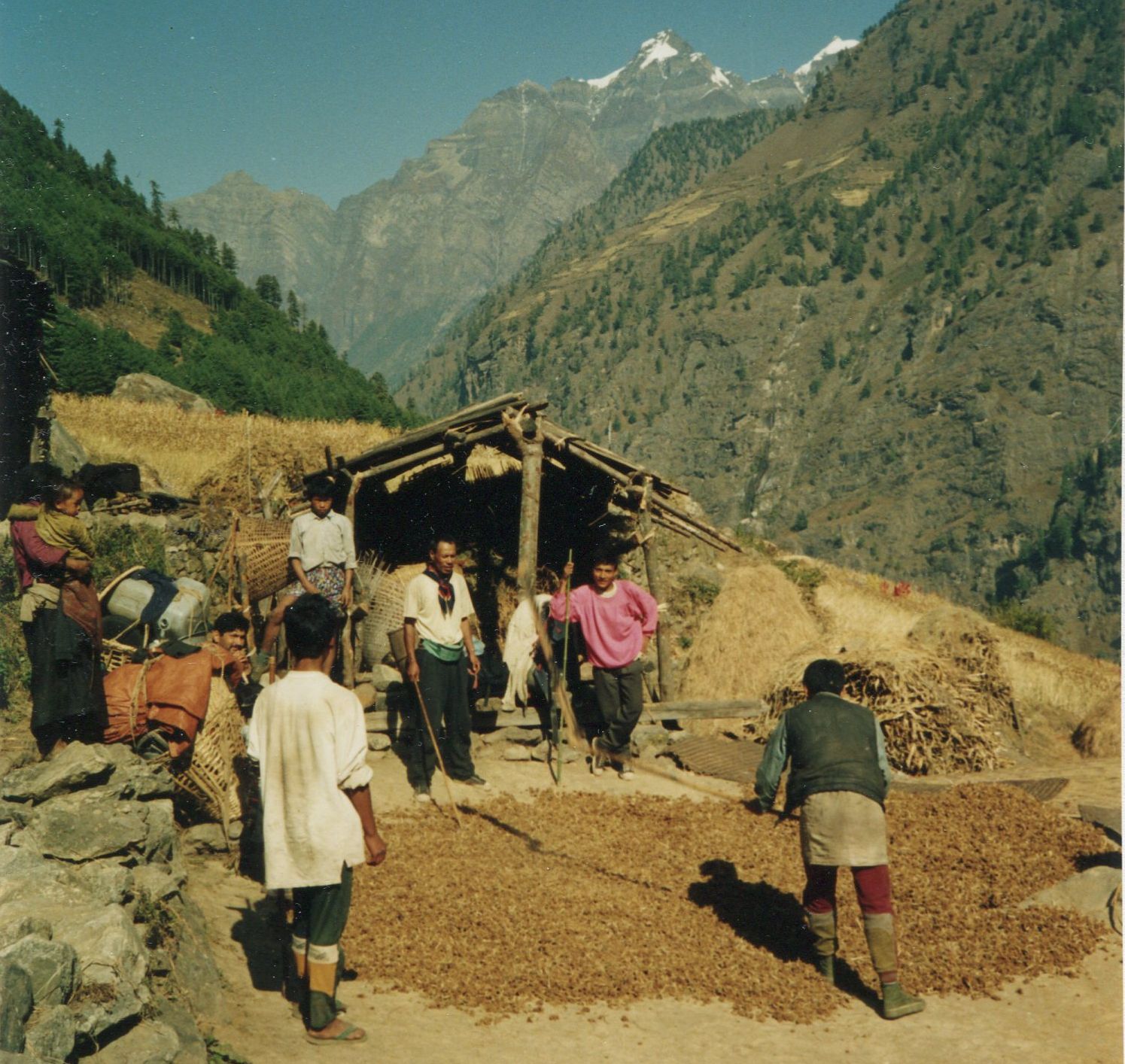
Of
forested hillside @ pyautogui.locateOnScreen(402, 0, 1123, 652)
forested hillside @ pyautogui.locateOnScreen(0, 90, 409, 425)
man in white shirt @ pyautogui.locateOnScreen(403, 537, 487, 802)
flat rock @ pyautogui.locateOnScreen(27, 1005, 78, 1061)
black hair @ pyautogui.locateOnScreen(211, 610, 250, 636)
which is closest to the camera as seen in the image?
flat rock @ pyautogui.locateOnScreen(27, 1005, 78, 1061)

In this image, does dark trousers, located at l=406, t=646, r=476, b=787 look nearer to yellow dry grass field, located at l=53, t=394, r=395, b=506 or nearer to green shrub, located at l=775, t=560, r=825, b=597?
yellow dry grass field, located at l=53, t=394, r=395, b=506

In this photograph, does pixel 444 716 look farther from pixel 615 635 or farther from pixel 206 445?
pixel 206 445

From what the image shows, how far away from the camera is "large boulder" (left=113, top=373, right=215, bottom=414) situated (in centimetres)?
3247

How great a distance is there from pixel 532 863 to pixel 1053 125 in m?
173

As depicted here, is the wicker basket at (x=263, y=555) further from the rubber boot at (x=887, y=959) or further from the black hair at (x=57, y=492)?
the rubber boot at (x=887, y=959)

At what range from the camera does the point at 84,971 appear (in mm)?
3568

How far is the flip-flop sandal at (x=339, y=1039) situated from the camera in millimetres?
4344

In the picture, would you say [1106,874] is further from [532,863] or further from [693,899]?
[532,863]

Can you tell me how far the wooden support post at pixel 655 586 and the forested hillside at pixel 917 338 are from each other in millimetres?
91817

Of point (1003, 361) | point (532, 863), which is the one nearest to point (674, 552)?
point (532, 863)

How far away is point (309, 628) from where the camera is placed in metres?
4.10

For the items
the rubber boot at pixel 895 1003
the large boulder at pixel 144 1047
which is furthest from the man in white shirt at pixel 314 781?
the rubber boot at pixel 895 1003

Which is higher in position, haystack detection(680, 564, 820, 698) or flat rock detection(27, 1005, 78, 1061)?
haystack detection(680, 564, 820, 698)

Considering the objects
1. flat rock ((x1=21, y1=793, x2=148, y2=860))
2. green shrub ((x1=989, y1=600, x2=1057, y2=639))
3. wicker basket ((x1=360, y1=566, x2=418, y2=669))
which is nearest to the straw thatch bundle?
wicker basket ((x1=360, y1=566, x2=418, y2=669))
